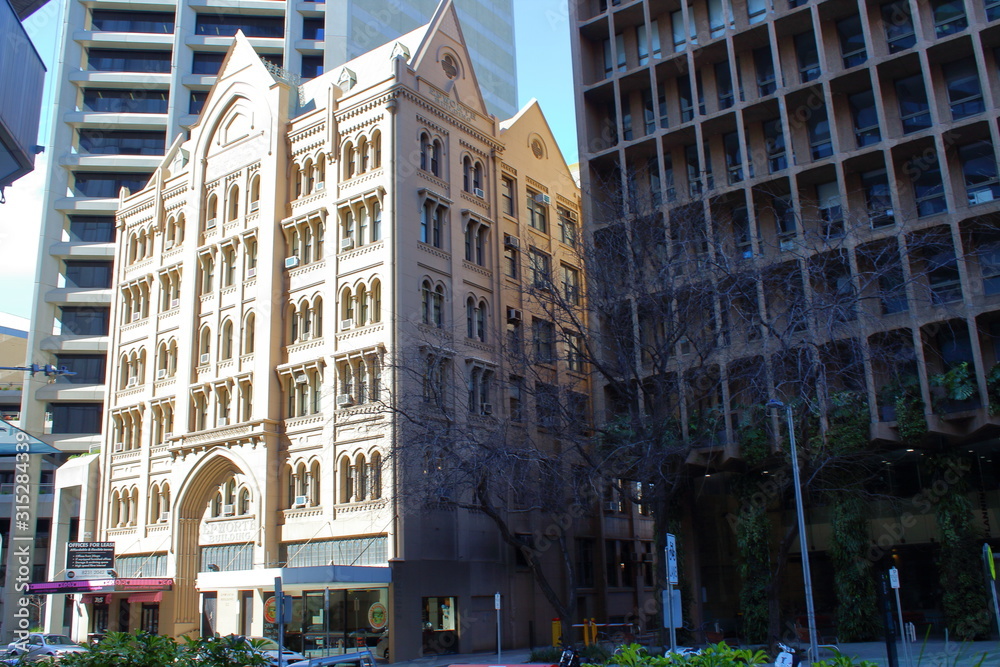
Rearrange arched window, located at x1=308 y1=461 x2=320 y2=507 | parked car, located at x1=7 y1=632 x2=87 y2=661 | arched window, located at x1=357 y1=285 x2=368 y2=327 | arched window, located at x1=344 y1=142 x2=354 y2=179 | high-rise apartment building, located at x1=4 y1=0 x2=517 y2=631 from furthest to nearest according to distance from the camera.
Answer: high-rise apartment building, located at x1=4 y1=0 x2=517 y2=631 < arched window, located at x1=344 y1=142 x2=354 y2=179 < arched window, located at x1=357 y1=285 x2=368 y2=327 < arched window, located at x1=308 y1=461 x2=320 y2=507 < parked car, located at x1=7 y1=632 x2=87 y2=661

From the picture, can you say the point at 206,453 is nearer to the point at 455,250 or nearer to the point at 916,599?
the point at 455,250

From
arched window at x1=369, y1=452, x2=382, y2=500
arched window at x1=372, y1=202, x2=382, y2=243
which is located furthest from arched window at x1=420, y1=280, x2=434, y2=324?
arched window at x1=369, y1=452, x2=382, y2=500

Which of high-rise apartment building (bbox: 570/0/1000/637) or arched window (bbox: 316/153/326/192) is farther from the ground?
arched window (bbox: 316/153/326/192)

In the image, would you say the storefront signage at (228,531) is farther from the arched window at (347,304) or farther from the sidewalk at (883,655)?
the sidewalk at (883,655)

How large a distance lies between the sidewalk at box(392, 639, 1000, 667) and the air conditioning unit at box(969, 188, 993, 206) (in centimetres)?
1440

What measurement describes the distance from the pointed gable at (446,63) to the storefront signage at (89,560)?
26.5 metres

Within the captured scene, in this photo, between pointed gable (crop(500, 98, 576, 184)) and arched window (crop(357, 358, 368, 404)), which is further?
pointed gable (crop(500, 98, 576, 184))

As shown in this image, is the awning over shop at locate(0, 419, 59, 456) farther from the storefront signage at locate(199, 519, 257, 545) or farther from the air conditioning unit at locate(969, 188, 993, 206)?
the air conditioning unit at locate(969, 188, 993, 206)

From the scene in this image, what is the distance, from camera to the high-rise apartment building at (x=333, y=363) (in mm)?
36219

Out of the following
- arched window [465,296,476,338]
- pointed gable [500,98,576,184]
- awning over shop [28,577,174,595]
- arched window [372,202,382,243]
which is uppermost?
pointed gable [500,98,576,184]

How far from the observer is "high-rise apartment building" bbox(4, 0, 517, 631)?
6272 cm

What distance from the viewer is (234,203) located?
4641 centimetres

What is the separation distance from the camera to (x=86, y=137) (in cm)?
6762

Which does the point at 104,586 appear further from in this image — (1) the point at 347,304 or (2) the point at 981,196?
(2) the point at 981,196
